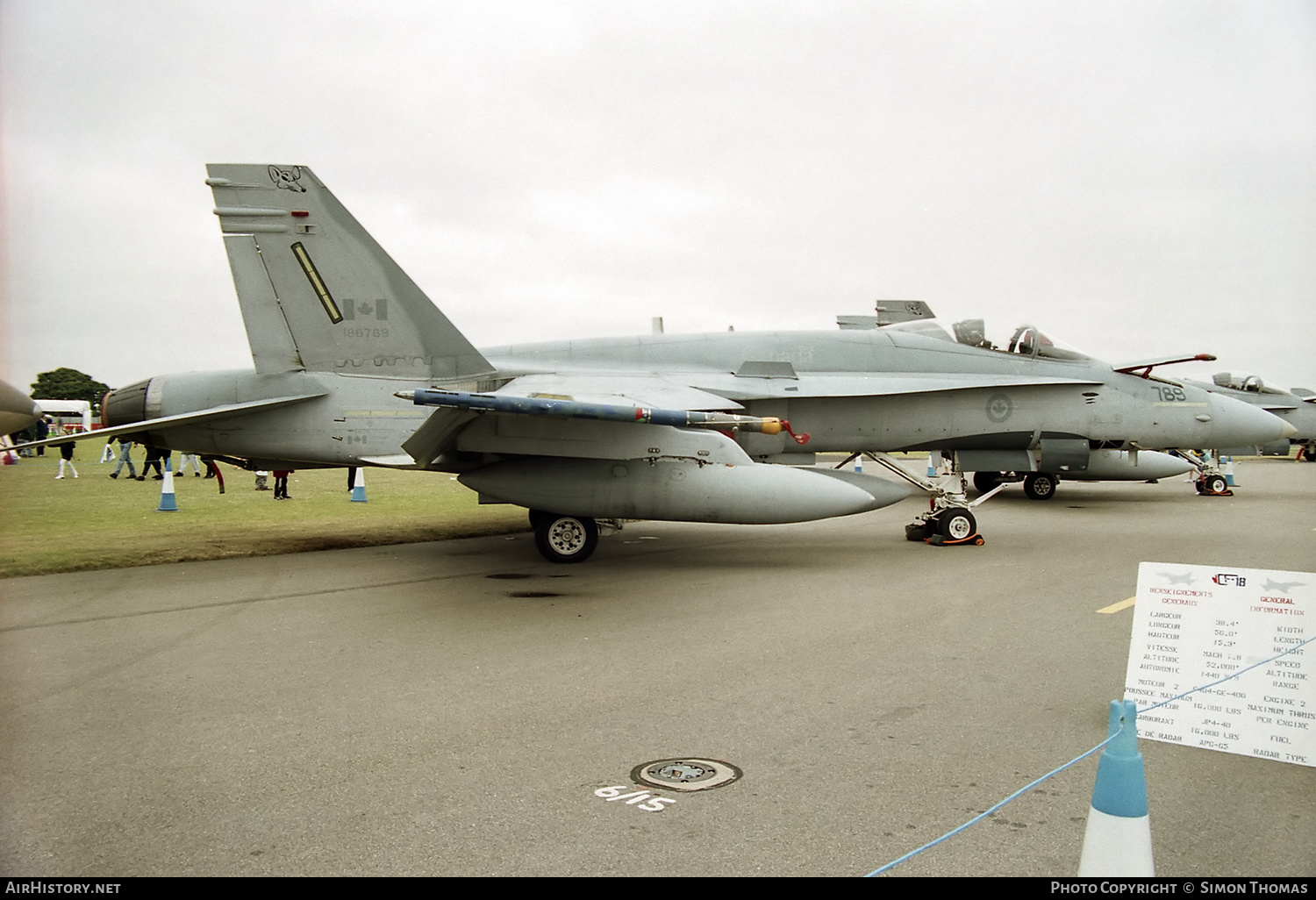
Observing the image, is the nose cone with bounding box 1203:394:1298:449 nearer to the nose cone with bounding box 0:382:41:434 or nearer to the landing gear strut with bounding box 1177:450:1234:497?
the landing gear strut with bounding box 1177:450:1234:497

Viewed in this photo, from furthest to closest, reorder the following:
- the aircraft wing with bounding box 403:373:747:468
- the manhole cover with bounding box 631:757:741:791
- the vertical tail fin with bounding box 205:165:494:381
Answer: the vertical tail fin with bounding box 205:165:494:381 < the aircraft wing with bounding box 403:373:747:468 < the manhole cover with bounding box 631:757:741:791

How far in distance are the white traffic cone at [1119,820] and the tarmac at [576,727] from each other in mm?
605

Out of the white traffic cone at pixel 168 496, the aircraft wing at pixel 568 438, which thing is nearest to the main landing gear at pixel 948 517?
the aircraft wing at pixel 568 438

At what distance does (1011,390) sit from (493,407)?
7.73 meters

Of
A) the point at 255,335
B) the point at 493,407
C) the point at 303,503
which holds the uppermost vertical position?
the point at 255,335

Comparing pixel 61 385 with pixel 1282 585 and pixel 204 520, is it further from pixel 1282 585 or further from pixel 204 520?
pixel 204 520

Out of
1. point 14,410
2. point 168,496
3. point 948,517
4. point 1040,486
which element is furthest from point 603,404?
point 1040,486

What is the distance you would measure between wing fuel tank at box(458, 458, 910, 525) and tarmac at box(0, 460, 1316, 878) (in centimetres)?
68

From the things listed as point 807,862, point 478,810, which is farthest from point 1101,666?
point 478,810

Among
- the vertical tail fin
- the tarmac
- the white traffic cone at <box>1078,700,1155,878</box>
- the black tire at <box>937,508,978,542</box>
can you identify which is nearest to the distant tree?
the tarmac

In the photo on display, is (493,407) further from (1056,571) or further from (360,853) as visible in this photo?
(1056,571)

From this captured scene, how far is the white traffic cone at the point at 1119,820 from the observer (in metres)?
2.32

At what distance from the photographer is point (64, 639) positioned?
20.3ft

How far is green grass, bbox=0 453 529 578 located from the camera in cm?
1014
